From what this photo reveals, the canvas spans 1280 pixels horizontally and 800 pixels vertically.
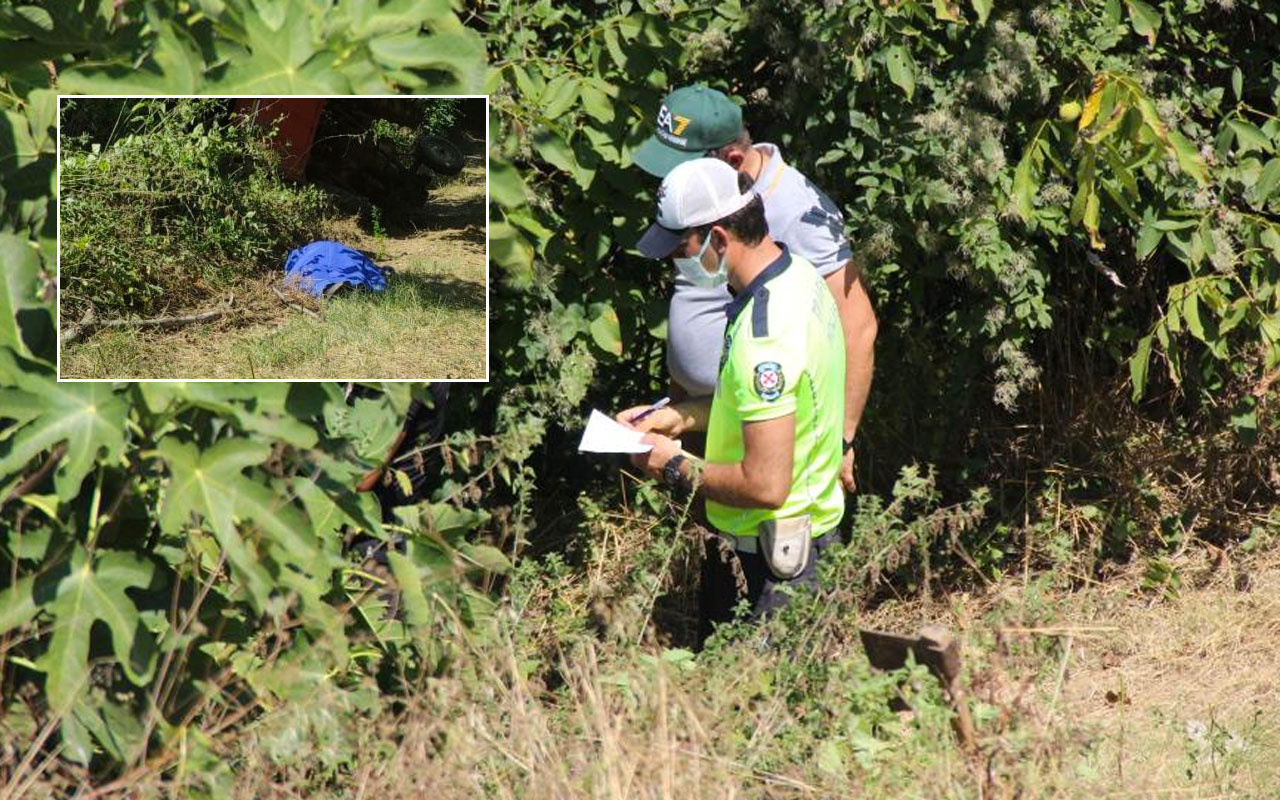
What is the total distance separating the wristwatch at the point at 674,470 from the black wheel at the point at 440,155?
2.76ft

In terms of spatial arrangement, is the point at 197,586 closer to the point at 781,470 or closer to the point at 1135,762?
the point at 781,470

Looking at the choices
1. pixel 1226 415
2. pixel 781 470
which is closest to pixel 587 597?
pixel 781 470

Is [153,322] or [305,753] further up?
[153,322]

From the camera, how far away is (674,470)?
389cm

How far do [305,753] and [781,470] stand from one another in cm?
115

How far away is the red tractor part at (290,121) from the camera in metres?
3.47

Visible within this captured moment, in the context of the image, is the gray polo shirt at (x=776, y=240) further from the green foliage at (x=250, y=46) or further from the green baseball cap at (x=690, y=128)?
the green foliage at (x=250, y=46)

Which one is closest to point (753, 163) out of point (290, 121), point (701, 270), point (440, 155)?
point (701, 270)

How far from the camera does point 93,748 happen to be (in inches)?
127

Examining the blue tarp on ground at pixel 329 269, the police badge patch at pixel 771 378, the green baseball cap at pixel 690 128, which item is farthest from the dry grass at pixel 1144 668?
the blue tarp on ground at pixel 329 269

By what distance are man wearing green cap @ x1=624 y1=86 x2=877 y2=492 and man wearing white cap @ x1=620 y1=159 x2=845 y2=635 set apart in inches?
15.7

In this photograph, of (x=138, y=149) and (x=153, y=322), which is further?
(x=138, y=149)

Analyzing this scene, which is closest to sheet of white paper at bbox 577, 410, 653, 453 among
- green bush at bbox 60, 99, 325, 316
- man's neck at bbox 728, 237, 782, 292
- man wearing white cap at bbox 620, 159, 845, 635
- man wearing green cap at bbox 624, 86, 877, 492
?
man wearing white cap at bbox 620, 159, 845, 635

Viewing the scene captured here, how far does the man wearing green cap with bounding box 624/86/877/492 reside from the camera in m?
4.24
